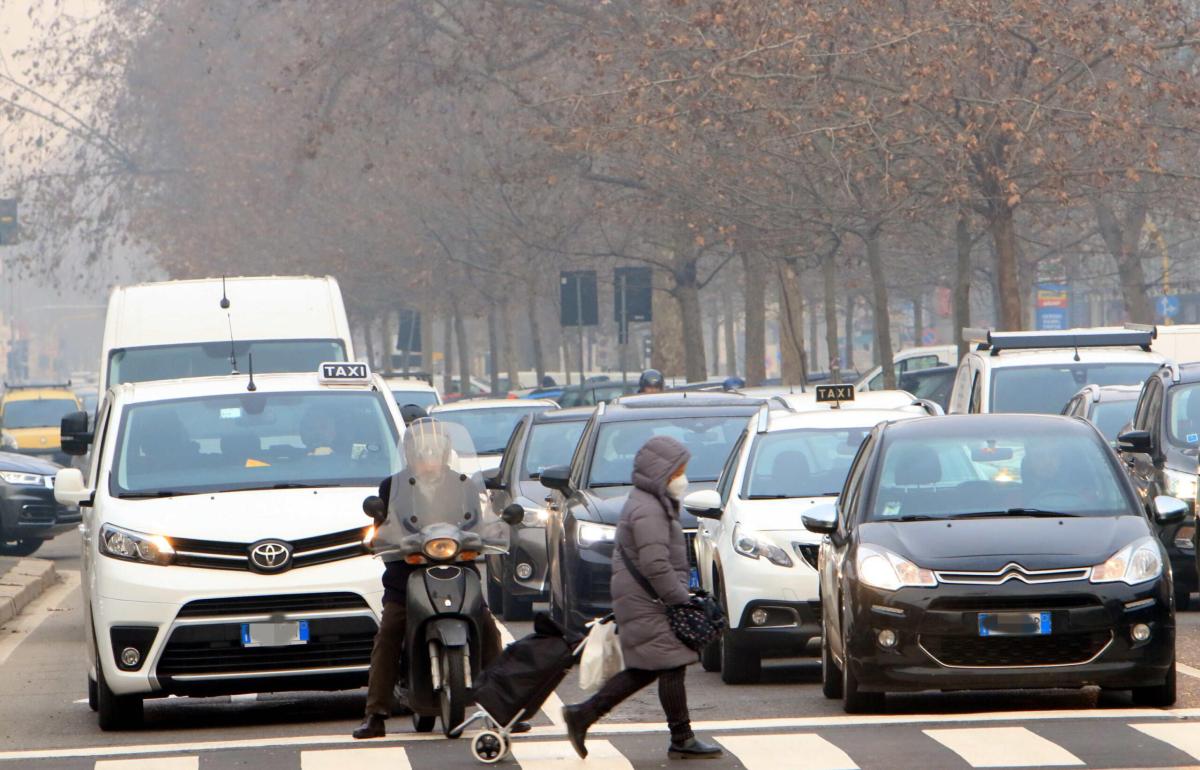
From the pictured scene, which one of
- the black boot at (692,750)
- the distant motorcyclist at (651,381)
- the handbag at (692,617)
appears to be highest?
the distant motorcyclist at (651,381)

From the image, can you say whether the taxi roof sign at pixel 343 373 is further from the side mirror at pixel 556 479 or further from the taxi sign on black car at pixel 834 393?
the taxi sign on black car at pixel 834 393

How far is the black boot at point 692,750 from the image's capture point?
9188mm

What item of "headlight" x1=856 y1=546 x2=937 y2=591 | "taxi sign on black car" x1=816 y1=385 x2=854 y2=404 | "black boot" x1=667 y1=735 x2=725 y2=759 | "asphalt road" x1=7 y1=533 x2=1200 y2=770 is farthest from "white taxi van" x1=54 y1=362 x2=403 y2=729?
"taxi sign on black car" x1=816 y1=385 x2=854 y2=404

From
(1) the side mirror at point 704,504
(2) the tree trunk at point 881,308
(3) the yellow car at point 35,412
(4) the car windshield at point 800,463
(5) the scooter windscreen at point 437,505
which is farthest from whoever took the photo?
(3) the yellow car at point 35,412

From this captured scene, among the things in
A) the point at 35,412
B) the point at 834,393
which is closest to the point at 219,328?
the point at 834,393

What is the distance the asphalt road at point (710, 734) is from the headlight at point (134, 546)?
0.83 meters

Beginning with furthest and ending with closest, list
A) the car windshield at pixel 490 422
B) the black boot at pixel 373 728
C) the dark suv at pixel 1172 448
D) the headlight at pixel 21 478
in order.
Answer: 1. the car windshield at pixel 490 422
2. the headlight at pixel 21 478
3. the dark suv at pixel 1172 448
4. the black boot at pixel 373 728

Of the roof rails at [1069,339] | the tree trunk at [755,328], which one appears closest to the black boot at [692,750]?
the roof rails at [1069,339]

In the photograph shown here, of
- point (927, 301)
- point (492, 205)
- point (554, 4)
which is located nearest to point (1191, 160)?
point (554, 4)

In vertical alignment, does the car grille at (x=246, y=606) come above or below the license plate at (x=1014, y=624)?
above

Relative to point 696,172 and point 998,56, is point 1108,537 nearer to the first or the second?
point 998,56

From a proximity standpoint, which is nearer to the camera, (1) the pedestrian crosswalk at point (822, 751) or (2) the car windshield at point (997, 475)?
(1) the pedestrian crosswalk at point (822, 751)

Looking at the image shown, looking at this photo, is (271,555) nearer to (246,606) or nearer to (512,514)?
(246,606)

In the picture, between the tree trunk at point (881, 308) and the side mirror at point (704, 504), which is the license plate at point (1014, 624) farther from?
the tree trunk at point (881, 308)
